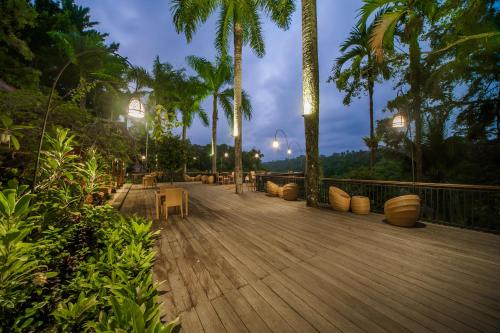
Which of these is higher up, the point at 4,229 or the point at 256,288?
the point at 4,229

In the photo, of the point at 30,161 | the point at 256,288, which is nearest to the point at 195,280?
the point at 256,288

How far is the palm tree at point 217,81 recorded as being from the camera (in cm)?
1409

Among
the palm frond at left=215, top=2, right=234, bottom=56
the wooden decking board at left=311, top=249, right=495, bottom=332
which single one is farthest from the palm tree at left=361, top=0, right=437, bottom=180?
the palm frond at left=215, top=2, right=234, bottom=56

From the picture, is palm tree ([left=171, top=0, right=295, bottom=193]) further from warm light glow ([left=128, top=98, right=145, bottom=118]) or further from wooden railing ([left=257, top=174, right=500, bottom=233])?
warm light glow ([left=128, top=98, right=145, bottom=118])

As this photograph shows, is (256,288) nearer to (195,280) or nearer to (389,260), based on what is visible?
(195,280)

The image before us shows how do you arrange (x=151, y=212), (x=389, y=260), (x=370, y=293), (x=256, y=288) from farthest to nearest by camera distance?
(x=151, y=212), (x=389, y=260), (x=256, y=288), (x=370, y=293)

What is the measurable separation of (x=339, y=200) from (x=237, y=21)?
9.24 metres

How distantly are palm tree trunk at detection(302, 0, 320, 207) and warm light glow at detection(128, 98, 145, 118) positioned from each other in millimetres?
4656

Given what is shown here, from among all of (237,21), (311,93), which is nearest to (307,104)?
(311,93)

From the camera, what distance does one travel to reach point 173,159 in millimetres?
6324

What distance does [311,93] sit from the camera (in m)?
6.21

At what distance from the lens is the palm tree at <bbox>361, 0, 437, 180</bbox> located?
16.2 ft

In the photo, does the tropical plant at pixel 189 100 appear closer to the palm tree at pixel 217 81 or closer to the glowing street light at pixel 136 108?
the palm tree at pixel 217 81

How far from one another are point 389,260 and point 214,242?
276cm
